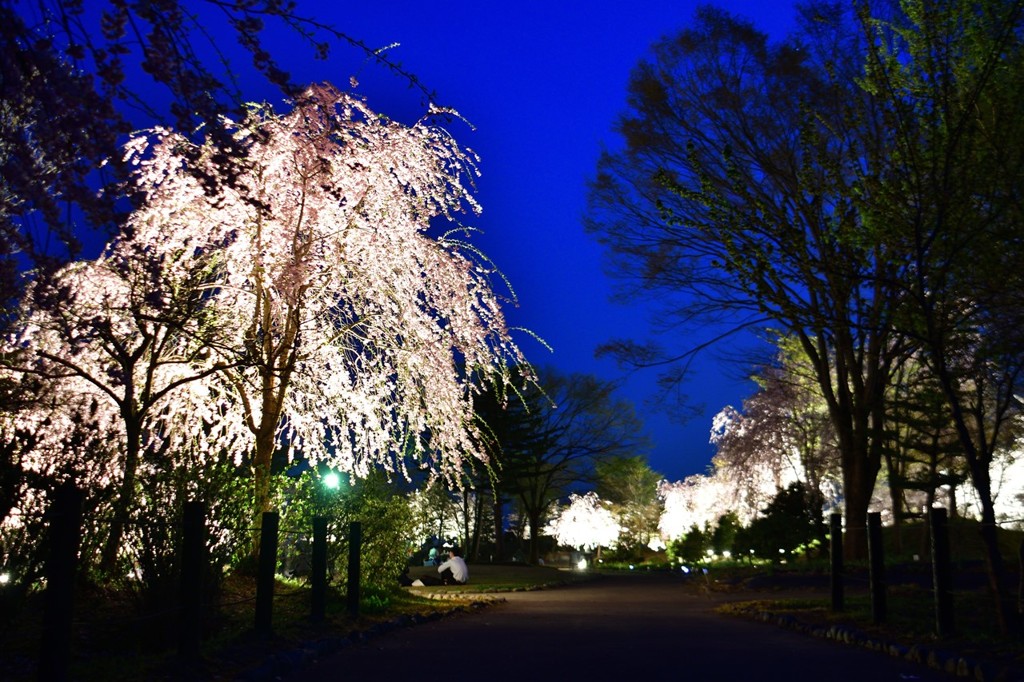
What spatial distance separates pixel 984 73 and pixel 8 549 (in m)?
10.2

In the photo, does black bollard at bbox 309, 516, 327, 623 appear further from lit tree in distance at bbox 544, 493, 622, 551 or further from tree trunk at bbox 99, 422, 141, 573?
lit tree in distance at bbox 544, 493, 622, 551

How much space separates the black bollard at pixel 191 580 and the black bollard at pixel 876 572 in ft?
23.8

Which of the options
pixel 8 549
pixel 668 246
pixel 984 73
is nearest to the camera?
pixel 8 549

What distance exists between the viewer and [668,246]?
20.5m

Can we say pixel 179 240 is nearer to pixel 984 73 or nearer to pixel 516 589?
pixel 984 73

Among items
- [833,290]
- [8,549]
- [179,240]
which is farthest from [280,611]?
[833,290]

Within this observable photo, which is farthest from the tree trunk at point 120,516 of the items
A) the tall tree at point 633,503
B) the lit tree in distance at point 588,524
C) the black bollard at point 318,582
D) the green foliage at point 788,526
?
the lit tree in distance at point 588,524

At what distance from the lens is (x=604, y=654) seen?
8.32 metres

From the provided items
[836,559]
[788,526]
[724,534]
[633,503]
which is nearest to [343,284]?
[836,559]

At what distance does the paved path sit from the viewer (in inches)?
274

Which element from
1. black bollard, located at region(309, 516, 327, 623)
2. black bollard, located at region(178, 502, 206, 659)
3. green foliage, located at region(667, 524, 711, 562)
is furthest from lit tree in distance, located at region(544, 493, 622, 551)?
black bollard, located at region(178, 502, 206, 659)

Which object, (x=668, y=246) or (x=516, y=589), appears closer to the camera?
(x=668, y=246)

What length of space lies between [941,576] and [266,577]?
6.56 metres

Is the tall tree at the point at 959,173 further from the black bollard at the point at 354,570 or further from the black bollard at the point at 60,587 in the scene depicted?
the black bollard at the point at 60,587
